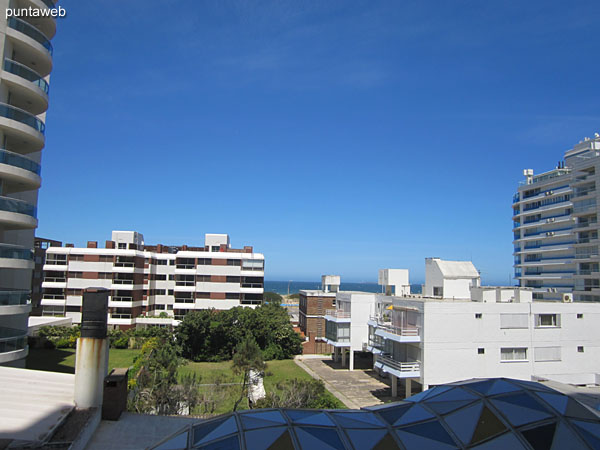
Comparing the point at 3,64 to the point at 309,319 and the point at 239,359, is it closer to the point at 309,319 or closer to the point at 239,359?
the point at 239,359

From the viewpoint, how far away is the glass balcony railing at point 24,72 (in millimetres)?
22036

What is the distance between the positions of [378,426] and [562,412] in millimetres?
3133

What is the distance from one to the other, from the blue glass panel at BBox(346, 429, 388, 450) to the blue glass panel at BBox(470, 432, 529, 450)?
147 cm

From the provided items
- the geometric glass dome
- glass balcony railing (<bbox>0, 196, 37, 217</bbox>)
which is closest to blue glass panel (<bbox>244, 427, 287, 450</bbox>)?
the geometric glass dome

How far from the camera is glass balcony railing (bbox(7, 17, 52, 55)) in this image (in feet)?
73.3

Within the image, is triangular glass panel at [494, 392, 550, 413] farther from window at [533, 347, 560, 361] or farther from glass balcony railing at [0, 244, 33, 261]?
glass balcony railing at [0, 244, 33, 261]

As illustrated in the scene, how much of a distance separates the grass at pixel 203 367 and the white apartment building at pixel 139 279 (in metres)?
7.38

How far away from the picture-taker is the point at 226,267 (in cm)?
4775

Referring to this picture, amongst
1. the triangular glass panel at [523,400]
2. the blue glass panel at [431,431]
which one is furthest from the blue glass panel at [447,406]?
the triangular glass panel at [523,400]

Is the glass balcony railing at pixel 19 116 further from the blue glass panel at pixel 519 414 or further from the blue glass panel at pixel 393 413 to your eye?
the blue glass panel at pixel 519 414

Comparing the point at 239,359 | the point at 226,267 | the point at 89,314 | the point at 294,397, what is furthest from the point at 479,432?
the point at 226,267

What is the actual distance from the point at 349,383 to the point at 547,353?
13427 mm

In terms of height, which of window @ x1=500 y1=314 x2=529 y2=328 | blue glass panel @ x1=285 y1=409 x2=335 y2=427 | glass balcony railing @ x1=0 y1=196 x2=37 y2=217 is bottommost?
window @ x1=500 y1=314 x2=529 y2=328

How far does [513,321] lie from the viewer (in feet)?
87.9
